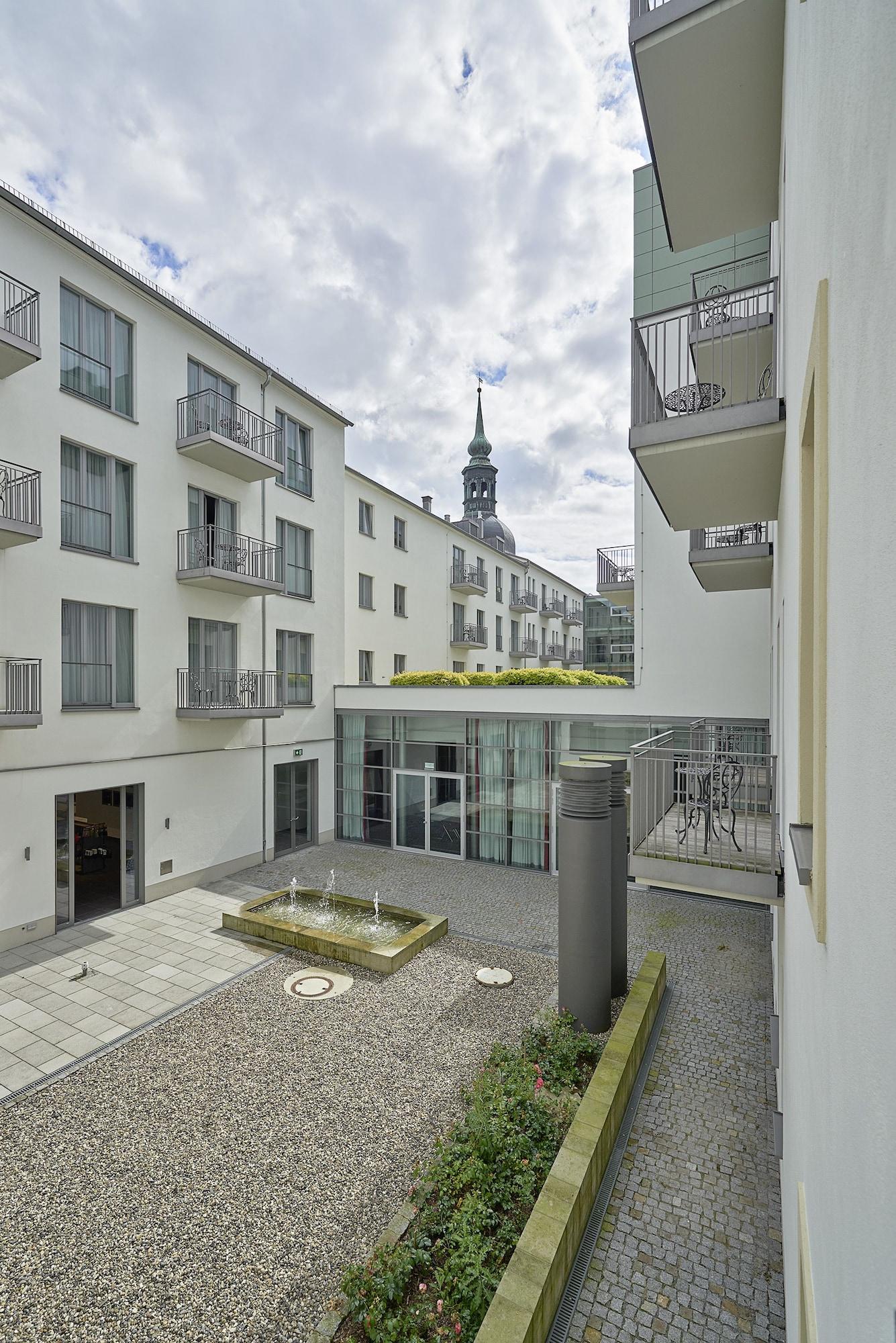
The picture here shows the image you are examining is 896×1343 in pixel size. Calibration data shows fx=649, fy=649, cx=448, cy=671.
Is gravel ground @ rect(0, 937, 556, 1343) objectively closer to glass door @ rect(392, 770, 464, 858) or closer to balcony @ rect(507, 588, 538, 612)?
glass door @ rect(392, 770, 464, 858)

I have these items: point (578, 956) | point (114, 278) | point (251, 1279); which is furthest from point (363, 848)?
point (114, 278)

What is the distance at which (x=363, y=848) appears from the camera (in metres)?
16.3

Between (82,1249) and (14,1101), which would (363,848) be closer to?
(14,1101)

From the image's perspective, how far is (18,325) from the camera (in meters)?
10.4

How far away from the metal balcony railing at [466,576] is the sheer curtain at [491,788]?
468 inches

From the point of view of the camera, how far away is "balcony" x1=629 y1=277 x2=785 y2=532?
541cm

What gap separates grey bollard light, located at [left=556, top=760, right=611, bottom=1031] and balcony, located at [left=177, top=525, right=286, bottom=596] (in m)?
8.73

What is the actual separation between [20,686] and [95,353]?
6140 mm

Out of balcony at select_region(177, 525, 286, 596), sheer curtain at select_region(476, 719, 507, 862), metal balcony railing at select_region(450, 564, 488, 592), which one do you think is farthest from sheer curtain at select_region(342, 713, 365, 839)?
metal balcony railing at select_region(450, 564, 488, 592)

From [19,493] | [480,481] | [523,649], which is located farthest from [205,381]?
[480,481]

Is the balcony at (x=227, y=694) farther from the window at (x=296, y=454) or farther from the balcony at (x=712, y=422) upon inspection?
the balcony at (x=712, y=422)

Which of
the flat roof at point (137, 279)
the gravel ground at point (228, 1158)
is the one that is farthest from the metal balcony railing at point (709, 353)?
the flat roof at point (137, 279)

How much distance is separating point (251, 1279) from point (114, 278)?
561 inches

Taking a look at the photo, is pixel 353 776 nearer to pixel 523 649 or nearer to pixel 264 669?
pixel 264 669
